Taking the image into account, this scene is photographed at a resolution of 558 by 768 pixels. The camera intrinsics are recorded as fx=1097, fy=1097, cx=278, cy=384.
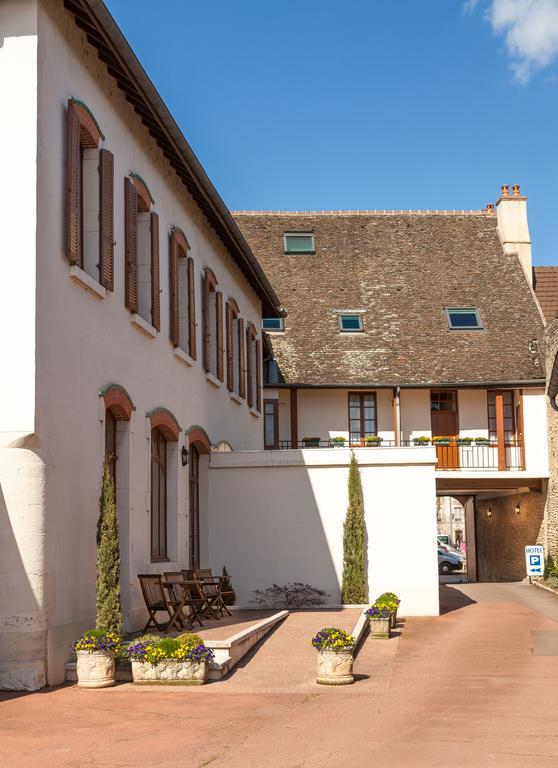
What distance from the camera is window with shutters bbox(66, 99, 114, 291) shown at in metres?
13.1

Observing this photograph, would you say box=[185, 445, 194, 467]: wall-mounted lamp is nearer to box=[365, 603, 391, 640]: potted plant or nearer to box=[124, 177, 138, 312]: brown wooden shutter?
box=[124, 177, 138, 312]: brown wooden shutter

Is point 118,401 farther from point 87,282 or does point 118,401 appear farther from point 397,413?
point 397,413

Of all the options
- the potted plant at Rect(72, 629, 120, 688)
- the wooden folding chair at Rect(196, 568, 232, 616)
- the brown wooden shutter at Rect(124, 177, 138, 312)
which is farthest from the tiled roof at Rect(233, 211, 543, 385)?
the potted plant at Rect(72, 629, 120, 688)

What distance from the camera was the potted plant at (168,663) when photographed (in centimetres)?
1116

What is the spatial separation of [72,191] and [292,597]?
9875 mm

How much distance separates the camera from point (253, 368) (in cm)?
2714

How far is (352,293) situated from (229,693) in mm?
24060

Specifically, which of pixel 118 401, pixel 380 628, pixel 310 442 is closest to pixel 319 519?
pixel 380 628

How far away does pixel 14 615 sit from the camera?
10.9m

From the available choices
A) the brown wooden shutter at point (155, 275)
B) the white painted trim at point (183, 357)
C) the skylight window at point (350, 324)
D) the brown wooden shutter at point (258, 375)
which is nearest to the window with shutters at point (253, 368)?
the brown wooden shutter at point (258, 375)

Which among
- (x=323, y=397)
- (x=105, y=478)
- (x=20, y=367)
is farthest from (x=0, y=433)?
(x=323, y=397)

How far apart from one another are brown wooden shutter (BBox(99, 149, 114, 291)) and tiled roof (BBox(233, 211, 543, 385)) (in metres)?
17.1

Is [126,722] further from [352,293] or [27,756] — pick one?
[352,293]

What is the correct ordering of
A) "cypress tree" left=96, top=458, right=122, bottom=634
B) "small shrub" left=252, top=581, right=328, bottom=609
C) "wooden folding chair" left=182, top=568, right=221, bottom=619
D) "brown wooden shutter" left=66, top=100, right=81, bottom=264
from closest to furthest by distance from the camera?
1. "cypress tree" left=96, top=458, right=122, bottom=634
2. "brown wooden shutter" left=66, top=100, right=81, bottom=264
3. "wooden folding chair" left=182, top=568, right=221, bottom=619
4. "small shrub" left=252, top=581, right=328, bottom=609
